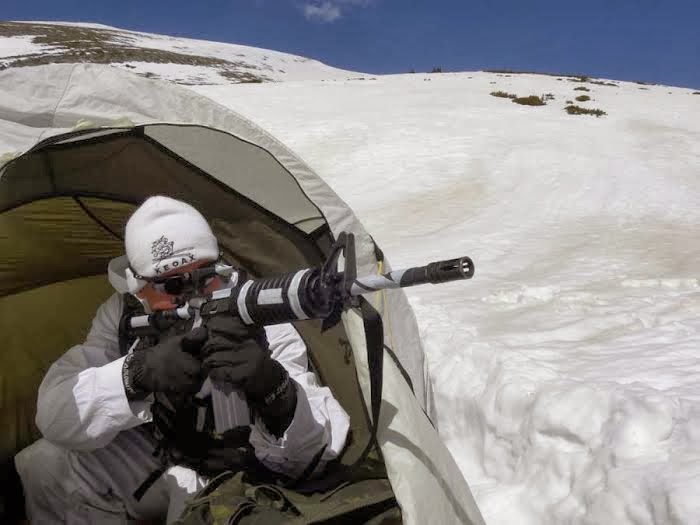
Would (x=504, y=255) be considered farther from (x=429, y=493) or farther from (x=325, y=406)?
(x=429, y=493)

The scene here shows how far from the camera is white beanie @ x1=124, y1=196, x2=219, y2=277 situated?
222 centimetres

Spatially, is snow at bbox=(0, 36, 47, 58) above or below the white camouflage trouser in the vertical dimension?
above

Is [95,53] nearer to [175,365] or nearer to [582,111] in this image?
[582,111]

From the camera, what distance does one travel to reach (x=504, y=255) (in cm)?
586

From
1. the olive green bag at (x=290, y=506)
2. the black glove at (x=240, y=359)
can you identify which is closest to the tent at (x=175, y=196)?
the olive green bag at (x=290, y=506)

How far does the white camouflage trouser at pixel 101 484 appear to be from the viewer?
8.20ft

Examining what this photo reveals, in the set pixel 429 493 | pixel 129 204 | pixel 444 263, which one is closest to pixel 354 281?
pixel 444 263

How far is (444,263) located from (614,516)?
146cm

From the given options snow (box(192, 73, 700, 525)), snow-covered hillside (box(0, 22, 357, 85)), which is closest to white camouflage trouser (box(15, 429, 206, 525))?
snow (box(192, 73, 700, 525))

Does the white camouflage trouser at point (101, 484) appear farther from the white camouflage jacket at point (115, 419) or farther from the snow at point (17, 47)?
the snow at point (17, 47)

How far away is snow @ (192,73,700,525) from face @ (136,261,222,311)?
5.49ft

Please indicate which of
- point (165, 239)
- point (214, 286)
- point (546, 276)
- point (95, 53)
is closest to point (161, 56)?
point (95, 53)

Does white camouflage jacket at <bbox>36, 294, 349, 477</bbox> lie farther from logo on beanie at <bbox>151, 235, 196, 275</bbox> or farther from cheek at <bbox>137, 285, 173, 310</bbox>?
logo on beanie at <bbox>151, 235, 196, 275</bbox>

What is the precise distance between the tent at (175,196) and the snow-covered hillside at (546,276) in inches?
A: 24.2
